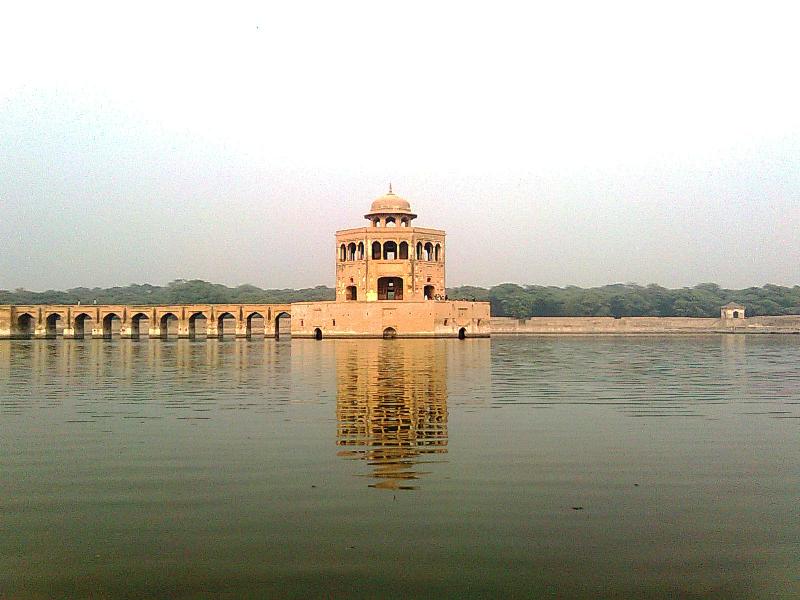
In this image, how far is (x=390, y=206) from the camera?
1946 inches

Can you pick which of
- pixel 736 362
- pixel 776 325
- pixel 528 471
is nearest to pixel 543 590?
pixel 528 471

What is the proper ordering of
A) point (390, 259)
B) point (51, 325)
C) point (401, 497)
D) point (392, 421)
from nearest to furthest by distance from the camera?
point (401, 497), point (392, 421), point (390, 259), point (51, 325)

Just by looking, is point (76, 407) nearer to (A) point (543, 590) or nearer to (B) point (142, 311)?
(A) point (543, 590)

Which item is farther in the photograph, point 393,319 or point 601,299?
point 601,299

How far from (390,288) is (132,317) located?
15.6 m

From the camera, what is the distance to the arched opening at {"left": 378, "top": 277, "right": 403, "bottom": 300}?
49562mm

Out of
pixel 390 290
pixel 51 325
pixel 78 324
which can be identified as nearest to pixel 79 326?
pixel 78 324

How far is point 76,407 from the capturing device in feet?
36.4

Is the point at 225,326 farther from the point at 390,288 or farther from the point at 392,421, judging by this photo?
the point at 392,421

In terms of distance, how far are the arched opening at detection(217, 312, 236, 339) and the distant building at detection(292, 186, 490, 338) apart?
17.2ft

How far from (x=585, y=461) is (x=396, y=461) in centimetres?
147

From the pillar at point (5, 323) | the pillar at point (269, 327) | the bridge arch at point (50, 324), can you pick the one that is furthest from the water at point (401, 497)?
the bridge arch at point (50, 324)

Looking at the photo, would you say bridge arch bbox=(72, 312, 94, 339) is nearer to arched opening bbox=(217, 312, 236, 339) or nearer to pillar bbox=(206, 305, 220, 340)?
pillar bbox=(206, 305, 220, 340)

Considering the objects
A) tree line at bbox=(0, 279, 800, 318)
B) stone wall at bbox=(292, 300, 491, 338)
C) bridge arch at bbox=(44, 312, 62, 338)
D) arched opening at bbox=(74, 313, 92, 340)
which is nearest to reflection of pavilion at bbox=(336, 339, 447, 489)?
stone wall at bbox=(292, 300, 491, 338)
